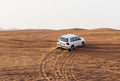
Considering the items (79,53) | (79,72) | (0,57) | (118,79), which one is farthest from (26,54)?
(118,79)

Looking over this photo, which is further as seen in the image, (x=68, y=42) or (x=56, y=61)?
(x=68, y=42)

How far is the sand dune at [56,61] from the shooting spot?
25188 mm

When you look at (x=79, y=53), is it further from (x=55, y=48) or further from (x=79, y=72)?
(x=79, y=72)

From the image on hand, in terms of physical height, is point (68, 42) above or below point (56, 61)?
above

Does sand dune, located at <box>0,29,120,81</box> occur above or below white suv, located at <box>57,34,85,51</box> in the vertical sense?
below

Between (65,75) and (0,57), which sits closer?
(65,75)

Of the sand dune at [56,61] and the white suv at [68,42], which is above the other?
the white suv at [68,42]

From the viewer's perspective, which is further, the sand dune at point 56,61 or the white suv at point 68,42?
the white suv at point 68,42

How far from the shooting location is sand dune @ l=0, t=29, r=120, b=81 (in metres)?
25.2

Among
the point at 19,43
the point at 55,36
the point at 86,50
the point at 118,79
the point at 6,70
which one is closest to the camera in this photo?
the point at 118,79

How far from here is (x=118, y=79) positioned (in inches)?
977

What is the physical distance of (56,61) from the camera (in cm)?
2931

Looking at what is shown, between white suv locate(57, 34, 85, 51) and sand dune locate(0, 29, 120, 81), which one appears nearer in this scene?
sand dune locate(0, 29, 120, 81)

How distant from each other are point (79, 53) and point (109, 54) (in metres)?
3.06
